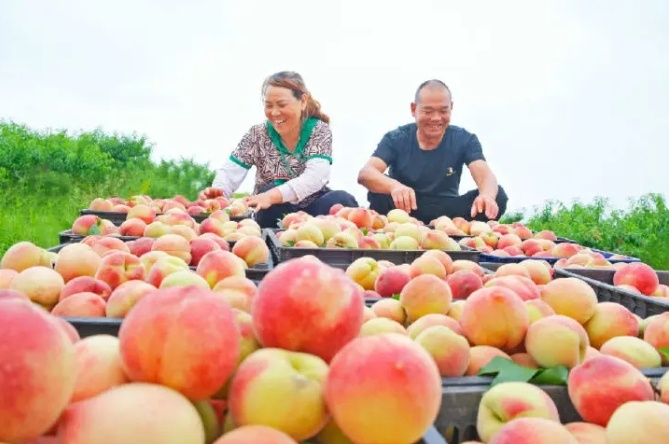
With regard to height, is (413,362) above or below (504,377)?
above

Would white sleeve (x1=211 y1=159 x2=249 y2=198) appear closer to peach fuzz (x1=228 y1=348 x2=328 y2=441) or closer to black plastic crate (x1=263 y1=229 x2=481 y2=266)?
black plastic crate (x1=263 y1=229 x2=481 y2=266)

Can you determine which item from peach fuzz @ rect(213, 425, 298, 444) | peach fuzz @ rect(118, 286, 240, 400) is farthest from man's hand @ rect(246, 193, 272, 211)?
peach fuzz @ rect(213, 425, 298, 444)

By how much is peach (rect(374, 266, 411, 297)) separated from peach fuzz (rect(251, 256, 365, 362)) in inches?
33.3

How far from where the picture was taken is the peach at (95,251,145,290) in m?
1.57

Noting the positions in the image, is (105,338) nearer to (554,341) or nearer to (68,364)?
(68,364)

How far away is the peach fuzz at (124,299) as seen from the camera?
128cm

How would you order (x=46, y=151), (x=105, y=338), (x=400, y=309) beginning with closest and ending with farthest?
(x=105, y=338) < (x=400, y=309) < (x=46, y=151)

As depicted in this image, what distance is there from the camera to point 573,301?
4.73ft

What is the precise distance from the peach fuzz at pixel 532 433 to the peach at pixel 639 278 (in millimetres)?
1415

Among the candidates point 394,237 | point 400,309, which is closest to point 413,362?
point 400,309

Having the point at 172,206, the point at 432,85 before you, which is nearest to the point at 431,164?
the point at 432,85

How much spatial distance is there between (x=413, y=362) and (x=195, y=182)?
34.3ft

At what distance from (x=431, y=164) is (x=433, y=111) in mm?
495

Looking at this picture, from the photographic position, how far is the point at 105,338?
803 mm
